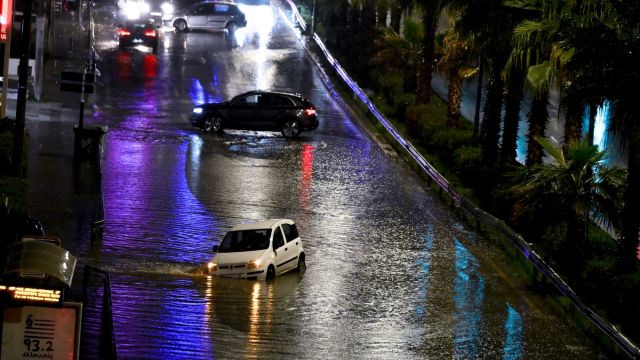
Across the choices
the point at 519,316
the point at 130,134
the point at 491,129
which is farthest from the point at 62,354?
the point at 130,134

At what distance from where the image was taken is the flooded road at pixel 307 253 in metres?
13.5

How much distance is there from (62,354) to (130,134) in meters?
20.0

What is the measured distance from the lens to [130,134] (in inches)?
1131

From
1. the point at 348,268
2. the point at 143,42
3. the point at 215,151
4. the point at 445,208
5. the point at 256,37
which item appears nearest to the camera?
the point at 348,268

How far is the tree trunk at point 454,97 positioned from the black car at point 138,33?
1729cm

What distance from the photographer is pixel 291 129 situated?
3031 centimetres

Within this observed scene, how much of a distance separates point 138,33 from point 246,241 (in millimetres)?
26263

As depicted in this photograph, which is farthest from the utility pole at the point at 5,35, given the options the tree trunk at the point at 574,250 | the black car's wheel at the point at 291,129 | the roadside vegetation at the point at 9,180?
the tree trunk at the point at 574,250

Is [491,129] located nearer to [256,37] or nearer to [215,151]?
[215,151]

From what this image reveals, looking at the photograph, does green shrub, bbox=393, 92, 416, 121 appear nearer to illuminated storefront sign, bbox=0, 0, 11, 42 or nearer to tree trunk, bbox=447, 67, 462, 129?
tree trunk, bbox=447, 67, 462, 129

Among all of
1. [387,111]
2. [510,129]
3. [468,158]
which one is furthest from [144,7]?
[510,129]

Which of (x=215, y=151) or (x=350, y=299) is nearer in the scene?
(x=350, y=299)

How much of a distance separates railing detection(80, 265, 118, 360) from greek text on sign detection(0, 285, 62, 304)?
6.44ft

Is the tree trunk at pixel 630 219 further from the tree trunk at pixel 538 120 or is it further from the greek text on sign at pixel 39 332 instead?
the greek text on sign at pixel 39 332
